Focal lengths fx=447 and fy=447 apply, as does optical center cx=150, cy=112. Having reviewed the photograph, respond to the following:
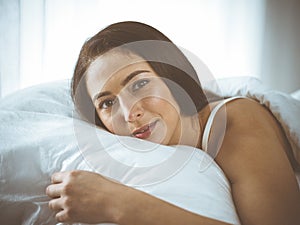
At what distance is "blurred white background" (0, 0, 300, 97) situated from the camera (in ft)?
5.10

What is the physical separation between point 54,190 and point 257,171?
360 mm

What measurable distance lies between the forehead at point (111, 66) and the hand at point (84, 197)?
244mm

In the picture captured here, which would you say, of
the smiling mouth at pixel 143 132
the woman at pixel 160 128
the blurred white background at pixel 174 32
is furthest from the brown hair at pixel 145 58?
the blurred white background at pixel 174 32

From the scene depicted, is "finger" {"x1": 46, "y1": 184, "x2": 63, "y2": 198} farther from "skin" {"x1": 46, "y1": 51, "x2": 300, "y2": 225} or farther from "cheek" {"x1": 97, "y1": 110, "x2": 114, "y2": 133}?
"cheek" {"x1": 97, "y1": 110, "x2": 114, "y2": 133}

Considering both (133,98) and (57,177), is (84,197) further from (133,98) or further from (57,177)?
(133,98)

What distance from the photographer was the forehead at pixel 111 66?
87 centimetres

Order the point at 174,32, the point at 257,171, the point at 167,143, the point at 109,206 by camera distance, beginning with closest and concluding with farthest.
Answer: the point at 109,206, the point at 257,171, the point at 167,143, the point at 174,32

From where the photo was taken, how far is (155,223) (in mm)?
655

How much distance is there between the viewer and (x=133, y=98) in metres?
0.87

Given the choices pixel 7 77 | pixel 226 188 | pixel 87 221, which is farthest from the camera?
pixel 7 77

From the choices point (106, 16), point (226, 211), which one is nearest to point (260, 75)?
point (106, 16)

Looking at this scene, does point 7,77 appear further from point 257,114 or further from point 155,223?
point 155,223

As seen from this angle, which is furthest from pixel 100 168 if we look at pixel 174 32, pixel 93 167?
pixel 174 32

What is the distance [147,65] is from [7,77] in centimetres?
80
